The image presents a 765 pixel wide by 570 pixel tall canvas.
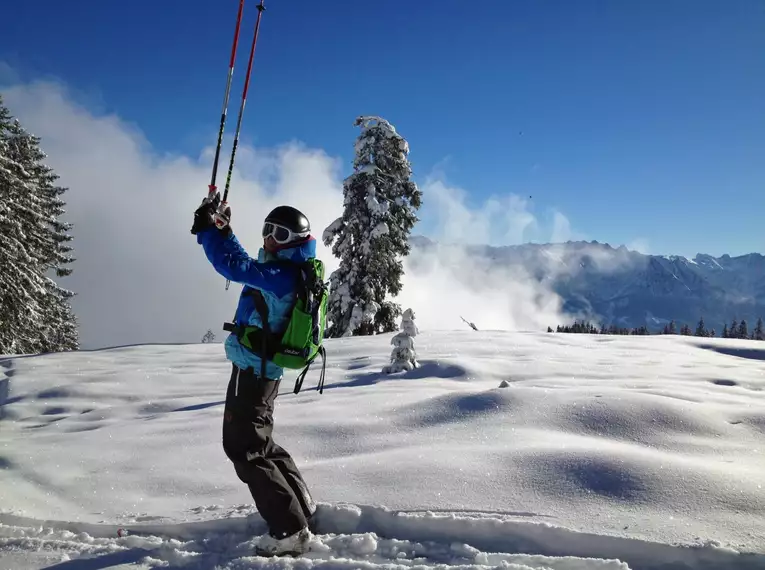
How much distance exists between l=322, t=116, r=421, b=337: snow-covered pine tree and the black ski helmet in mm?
17248

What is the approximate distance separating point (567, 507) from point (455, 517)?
0.84 metres

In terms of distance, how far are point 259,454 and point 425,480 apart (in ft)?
4.71

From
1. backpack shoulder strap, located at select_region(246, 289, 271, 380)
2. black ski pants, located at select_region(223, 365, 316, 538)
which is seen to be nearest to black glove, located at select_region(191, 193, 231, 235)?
backpack shoulder strap, located at select_region(246, 289, 271, 380)

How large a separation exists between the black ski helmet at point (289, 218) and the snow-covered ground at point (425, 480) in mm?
2165

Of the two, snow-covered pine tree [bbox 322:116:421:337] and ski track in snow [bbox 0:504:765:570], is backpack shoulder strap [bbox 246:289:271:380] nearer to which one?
ski track in snow [bbox 0:504:765:570]

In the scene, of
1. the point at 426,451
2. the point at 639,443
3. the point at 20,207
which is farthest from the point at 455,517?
the point at 20,207

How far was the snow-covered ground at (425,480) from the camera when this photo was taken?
325 cm

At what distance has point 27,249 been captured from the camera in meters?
22.7

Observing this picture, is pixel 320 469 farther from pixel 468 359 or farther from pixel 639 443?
pixel 468 359

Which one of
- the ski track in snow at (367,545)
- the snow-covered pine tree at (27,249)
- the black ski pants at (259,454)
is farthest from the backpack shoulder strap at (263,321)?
the snow-covered pine tree at (27,249)

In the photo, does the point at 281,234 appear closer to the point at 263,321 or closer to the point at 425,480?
the point at 263,321

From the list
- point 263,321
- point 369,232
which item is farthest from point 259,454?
point 369,232

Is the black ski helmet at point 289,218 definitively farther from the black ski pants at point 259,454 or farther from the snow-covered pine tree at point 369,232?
the snow-covered pine tree at point 369,232

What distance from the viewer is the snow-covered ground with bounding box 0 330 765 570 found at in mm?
3248
